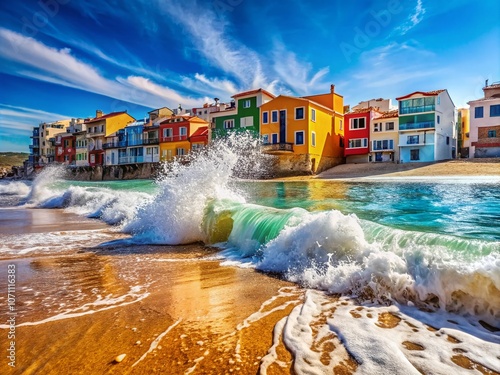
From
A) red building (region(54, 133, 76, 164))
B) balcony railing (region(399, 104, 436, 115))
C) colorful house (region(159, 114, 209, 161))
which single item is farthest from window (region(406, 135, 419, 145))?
red building (region(54, 133, 76, 164))

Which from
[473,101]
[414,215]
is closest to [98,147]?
[473,101]

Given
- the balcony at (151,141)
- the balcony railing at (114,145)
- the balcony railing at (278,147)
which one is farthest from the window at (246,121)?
the balcony railing at (114,145)

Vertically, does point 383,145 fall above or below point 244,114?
below

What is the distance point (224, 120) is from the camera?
47250 mm

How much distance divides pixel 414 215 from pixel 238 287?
252 inches

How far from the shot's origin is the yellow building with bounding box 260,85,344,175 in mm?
39156

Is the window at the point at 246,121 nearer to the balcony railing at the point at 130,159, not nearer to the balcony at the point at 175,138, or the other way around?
the balcony at the point at 175,138

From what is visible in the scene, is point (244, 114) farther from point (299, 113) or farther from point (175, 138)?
point (175, 138)

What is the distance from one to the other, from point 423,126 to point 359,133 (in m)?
7.84

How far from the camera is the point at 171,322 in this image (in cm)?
339

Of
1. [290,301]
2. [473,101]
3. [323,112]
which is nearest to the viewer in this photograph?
[290,301]

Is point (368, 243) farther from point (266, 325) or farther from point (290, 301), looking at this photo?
point (266, 325)

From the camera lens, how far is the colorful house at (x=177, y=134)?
52.0 meters

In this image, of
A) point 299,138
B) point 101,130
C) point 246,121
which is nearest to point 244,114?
point 246,121
